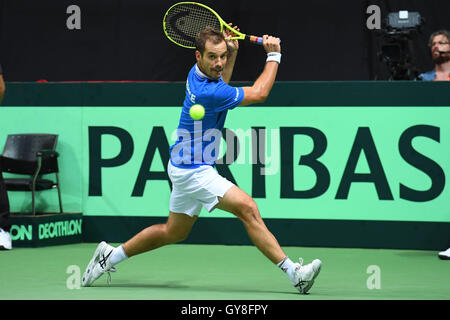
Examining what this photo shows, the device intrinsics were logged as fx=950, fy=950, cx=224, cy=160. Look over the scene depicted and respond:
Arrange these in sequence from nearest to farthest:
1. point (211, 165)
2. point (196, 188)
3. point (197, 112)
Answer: point (197, 112) < point (196, 188) < point (211, 165)

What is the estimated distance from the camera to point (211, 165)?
6031 millimetres

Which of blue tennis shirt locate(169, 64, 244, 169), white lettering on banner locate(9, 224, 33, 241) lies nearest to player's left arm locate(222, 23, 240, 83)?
blue tennis shirt locate(169, 64, 244, 169)

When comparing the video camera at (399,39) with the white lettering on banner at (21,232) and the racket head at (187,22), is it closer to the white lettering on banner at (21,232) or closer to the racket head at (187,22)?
the racket head at (187,22)

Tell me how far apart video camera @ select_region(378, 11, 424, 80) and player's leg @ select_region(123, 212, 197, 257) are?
10.8 feet

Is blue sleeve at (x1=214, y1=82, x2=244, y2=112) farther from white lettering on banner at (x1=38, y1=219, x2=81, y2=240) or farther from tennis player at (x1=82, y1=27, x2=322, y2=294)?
white lettering on banner at (x1=38, y1=219, x2=81, y2=240)

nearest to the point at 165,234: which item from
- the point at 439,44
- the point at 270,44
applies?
the point at 270,44

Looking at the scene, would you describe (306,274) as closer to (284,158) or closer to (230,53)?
(230,53)

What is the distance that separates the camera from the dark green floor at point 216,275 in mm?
5895

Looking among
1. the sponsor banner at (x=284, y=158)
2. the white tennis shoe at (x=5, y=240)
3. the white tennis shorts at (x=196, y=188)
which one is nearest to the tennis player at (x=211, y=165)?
the white tennis shorts at (x=196, y=188)

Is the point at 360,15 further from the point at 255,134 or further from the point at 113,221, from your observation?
the point at 113,221

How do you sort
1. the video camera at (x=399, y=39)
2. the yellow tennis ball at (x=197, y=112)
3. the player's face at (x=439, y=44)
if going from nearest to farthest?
the yellow tennis ball at (x=197, y=112) < the player's face at (x=439, y=44) < the video camera at (x=399, y=39)

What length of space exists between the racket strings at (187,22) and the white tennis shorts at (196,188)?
1.10 metres

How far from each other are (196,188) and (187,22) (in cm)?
142

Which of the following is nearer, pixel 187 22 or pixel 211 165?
pixel 211 165
